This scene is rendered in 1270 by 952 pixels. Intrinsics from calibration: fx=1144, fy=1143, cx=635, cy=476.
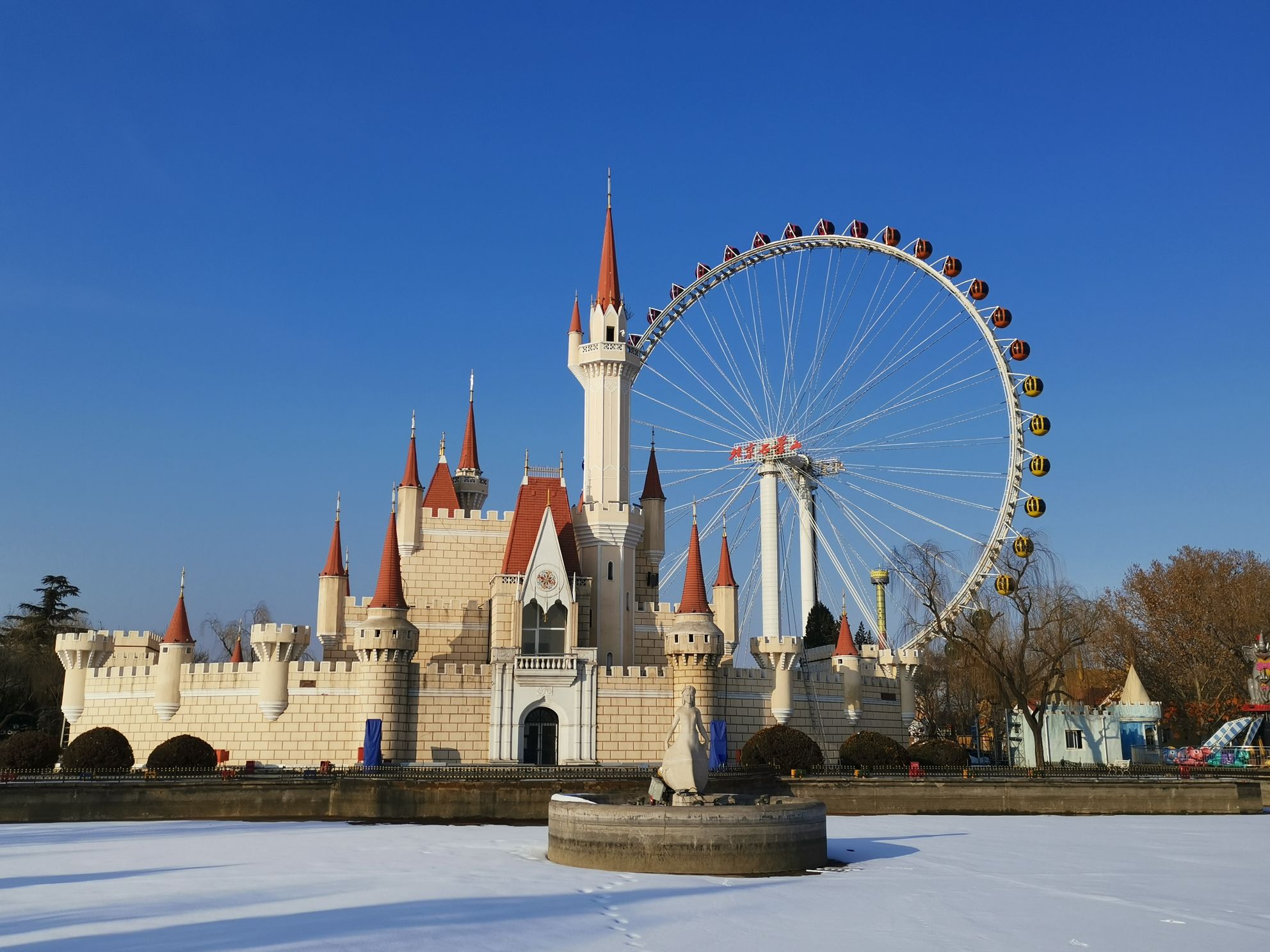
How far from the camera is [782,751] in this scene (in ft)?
124

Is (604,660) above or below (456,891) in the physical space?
above

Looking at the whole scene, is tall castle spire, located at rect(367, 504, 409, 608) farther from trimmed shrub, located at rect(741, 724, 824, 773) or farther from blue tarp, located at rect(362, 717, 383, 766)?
trimmed shrub, located at rect(741, 724, 824, 773)

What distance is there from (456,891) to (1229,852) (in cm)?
1765

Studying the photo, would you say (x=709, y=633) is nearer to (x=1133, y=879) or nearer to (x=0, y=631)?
(x=1133, y=879)

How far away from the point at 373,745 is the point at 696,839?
2173 cm

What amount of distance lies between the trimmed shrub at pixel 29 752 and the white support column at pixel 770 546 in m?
29.0

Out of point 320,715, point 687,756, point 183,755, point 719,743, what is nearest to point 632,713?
point 719,743

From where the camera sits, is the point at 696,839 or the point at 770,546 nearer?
the point at 696,839

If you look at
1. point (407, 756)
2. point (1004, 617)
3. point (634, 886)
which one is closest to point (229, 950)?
point (634, 886)

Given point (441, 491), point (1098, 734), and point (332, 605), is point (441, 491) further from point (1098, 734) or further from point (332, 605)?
point (1098, 734)

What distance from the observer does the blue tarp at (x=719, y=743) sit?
4106 cm

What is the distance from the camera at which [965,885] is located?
19844 mm

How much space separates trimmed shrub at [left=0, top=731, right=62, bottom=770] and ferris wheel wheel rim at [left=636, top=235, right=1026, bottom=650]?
28943 millimetres

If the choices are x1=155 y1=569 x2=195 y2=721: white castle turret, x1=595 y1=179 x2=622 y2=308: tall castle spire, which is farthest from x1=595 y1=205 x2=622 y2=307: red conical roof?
x1=155 y1=569 x2=195 y2=721: white castle turret
